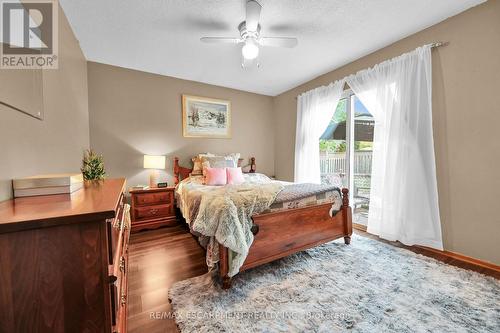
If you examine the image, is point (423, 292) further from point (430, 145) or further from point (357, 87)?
point (357, 87)

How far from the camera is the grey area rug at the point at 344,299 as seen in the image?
1.34 metres

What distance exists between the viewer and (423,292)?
164 centimetres

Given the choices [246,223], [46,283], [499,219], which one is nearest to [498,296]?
[499,219]

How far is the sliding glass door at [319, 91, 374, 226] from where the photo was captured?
3.16 m

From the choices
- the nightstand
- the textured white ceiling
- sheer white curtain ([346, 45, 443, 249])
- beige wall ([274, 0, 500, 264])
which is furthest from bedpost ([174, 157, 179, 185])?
beige wall ([274, 0, 500, 264])

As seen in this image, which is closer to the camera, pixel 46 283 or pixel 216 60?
pixel 46 283

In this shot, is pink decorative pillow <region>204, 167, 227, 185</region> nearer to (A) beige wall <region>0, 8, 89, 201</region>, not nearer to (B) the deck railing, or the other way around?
(A) beige wall <region>0, 8, 89, 201</region>

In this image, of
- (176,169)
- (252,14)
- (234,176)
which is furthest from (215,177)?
(252,14)

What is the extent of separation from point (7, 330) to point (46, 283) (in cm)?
Result: 16

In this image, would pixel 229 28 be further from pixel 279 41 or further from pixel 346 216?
pixel 346 216

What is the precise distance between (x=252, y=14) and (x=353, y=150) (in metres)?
2.47

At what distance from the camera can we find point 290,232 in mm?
2104

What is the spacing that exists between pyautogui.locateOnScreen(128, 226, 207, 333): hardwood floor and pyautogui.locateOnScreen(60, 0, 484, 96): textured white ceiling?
2536 millimetres

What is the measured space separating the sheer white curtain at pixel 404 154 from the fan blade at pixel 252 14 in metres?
1.82
